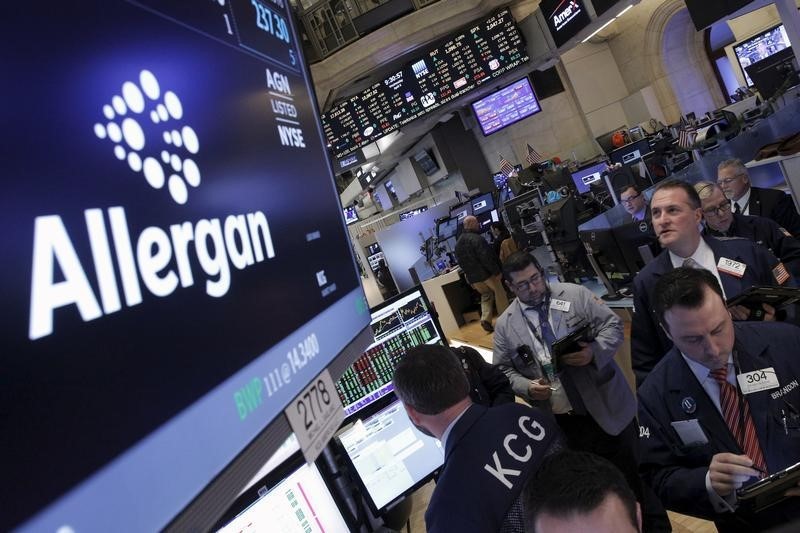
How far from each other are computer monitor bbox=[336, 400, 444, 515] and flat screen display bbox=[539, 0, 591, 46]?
7184 millimetres

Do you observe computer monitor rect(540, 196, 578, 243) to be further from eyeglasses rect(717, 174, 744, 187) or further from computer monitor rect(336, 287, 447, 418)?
computer monitor rect(336, 287, 447, 418)

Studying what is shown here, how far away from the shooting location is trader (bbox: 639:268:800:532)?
1646 millimetres

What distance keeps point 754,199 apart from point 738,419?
2566mm

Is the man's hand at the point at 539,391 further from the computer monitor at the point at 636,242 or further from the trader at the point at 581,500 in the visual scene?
the trader at the point at 581,500

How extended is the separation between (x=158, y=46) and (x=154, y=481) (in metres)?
0.56

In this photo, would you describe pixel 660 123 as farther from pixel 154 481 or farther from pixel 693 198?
pixel 154 481

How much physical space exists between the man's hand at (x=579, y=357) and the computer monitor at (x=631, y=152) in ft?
22.1

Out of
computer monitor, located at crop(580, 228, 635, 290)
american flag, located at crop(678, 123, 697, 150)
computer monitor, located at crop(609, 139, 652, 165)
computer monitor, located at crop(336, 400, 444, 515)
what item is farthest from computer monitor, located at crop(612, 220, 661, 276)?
computer monitor, located at crop(609, 139, 652, 165)

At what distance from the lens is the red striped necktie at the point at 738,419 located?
1.70 metres

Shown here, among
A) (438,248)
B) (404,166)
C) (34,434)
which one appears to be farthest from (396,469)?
(404,166)

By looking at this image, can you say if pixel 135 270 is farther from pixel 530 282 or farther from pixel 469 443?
pixel 530 282

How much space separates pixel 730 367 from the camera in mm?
1770

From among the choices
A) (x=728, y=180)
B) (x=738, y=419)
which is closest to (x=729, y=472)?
(x=738, y=419)

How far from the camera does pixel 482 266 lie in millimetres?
8164
